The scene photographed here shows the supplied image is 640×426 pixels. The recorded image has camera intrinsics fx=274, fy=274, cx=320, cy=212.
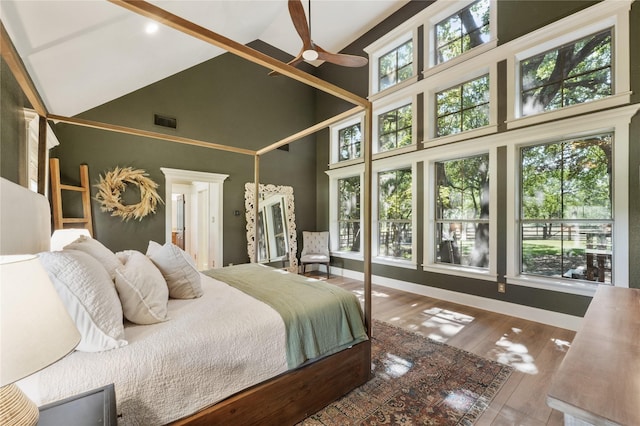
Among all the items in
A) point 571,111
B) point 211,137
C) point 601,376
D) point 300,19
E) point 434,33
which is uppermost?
point 434,33

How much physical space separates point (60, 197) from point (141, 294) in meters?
3.11

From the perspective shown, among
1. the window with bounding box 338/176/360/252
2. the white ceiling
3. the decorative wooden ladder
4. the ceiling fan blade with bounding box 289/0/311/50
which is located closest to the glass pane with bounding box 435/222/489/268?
the window with bounding box 338/176/360/252

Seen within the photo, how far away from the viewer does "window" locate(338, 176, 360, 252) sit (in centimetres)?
578

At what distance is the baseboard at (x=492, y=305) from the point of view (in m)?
3.11

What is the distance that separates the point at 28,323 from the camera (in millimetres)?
595

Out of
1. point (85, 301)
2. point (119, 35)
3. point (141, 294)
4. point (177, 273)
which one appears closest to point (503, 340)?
point (177, 273)

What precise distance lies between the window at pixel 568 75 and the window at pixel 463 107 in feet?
1.50

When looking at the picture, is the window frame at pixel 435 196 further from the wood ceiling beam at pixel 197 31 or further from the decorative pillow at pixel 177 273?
the decorative pillow at pixel 177 273

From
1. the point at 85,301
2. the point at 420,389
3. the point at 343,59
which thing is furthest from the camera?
the point at 343,59

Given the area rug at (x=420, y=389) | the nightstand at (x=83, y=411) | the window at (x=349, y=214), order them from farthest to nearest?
the window at (x=349, y=214)
the area rug at (x=420, y=389)
the nightstand at (x=83, y=411)

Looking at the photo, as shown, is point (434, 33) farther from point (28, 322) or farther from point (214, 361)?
point (28, 322)

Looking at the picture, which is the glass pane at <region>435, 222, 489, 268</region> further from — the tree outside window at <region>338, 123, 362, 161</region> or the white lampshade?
the white lampshade

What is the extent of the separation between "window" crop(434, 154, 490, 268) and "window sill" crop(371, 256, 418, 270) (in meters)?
0.44

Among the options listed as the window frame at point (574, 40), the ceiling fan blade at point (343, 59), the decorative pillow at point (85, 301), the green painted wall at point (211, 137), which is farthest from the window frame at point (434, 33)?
the decorative pillow at point (85, 301)
